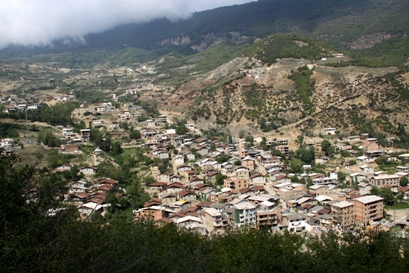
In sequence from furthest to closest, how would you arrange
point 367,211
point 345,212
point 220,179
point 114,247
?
point 220,179 < point 367,211 < point 345,212 < point 114,247

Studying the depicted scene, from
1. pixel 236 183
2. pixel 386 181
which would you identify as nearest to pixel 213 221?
pixel 236 183

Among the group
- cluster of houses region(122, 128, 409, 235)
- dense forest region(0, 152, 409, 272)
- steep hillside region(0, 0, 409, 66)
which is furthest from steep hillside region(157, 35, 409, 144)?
dense forest region(0, 152, 409, 272)

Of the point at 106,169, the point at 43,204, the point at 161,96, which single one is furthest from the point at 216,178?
the point at 161,96

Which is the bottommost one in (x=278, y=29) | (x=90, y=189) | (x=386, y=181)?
(x=386, y=181)

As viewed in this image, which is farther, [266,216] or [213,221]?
[266,216]

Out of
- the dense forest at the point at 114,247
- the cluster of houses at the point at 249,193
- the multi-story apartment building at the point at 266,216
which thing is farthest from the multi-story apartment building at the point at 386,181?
the dense forest at the point at 114,247

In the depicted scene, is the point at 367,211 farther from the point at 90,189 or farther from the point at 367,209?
the point at 90,189
